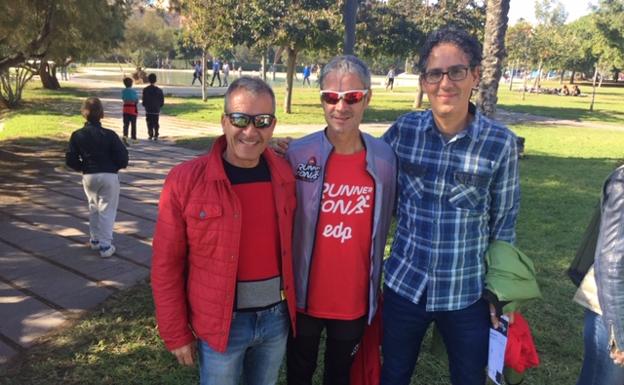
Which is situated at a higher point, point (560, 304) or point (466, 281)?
point (466, 281)

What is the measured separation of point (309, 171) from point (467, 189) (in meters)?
0.68

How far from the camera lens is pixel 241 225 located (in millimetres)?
1978

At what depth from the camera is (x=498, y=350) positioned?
2.12 meters

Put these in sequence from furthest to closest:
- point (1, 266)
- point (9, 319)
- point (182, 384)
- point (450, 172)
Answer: point (1, 266)
point (9, 319)
point (182, 384)
point (450, 172)

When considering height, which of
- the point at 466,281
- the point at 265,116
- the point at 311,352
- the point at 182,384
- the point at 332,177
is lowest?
the point at 182,384

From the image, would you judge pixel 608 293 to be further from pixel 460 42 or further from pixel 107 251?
pixel 107 251

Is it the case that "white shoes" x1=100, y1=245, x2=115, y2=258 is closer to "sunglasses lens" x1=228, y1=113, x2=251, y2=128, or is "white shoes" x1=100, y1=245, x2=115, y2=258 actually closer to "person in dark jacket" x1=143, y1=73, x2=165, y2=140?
"sunglasses lens" x1=228, y1=113, x2=251, y2=128

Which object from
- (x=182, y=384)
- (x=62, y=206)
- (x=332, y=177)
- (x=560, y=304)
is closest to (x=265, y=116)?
(x=332, y=177)

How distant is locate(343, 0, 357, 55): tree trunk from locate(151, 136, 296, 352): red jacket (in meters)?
4.22

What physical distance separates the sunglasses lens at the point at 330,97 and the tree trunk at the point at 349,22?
3893mm

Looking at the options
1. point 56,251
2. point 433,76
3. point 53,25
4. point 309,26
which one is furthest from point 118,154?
point 309,26

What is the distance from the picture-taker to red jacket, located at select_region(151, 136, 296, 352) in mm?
→ 1939

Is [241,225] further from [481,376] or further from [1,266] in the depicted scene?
[1,266]

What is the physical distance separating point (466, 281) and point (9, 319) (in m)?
3.43
